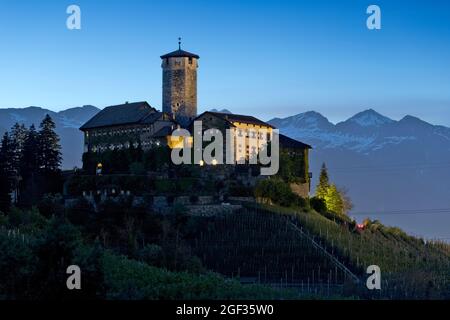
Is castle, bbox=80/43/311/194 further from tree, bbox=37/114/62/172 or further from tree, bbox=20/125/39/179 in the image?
tree, bbox=20/125/39/179

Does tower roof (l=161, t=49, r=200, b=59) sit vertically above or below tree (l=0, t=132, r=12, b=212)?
above

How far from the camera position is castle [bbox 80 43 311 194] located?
211 ft

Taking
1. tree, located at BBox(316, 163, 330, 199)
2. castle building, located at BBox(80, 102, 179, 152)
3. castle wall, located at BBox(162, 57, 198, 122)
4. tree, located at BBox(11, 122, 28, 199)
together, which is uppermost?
castle wall, located at BBox(162, 57, 198, 122)

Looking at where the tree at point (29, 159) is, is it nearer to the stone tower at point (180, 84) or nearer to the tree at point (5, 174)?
the tree at point (5, 174)

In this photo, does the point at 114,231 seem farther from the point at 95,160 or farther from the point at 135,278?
the point at 135,278

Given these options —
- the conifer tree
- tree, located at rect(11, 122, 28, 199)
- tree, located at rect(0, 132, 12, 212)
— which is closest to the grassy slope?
tree, located at rect(0, 132, 12, 212)

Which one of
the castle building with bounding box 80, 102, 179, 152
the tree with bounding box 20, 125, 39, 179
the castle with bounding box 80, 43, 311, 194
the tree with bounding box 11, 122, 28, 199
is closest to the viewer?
the tree with bounding box 20, 125, 39, 179

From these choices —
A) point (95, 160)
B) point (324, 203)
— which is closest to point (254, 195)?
point (324, 203)

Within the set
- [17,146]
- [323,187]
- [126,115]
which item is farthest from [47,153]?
[323,187]

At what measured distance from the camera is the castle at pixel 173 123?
211ft

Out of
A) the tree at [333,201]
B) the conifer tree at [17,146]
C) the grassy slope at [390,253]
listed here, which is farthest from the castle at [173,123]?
the grassy slope at [390,253]

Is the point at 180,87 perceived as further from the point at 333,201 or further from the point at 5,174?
the point at 5,174

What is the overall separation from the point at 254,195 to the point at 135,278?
28.6 m
